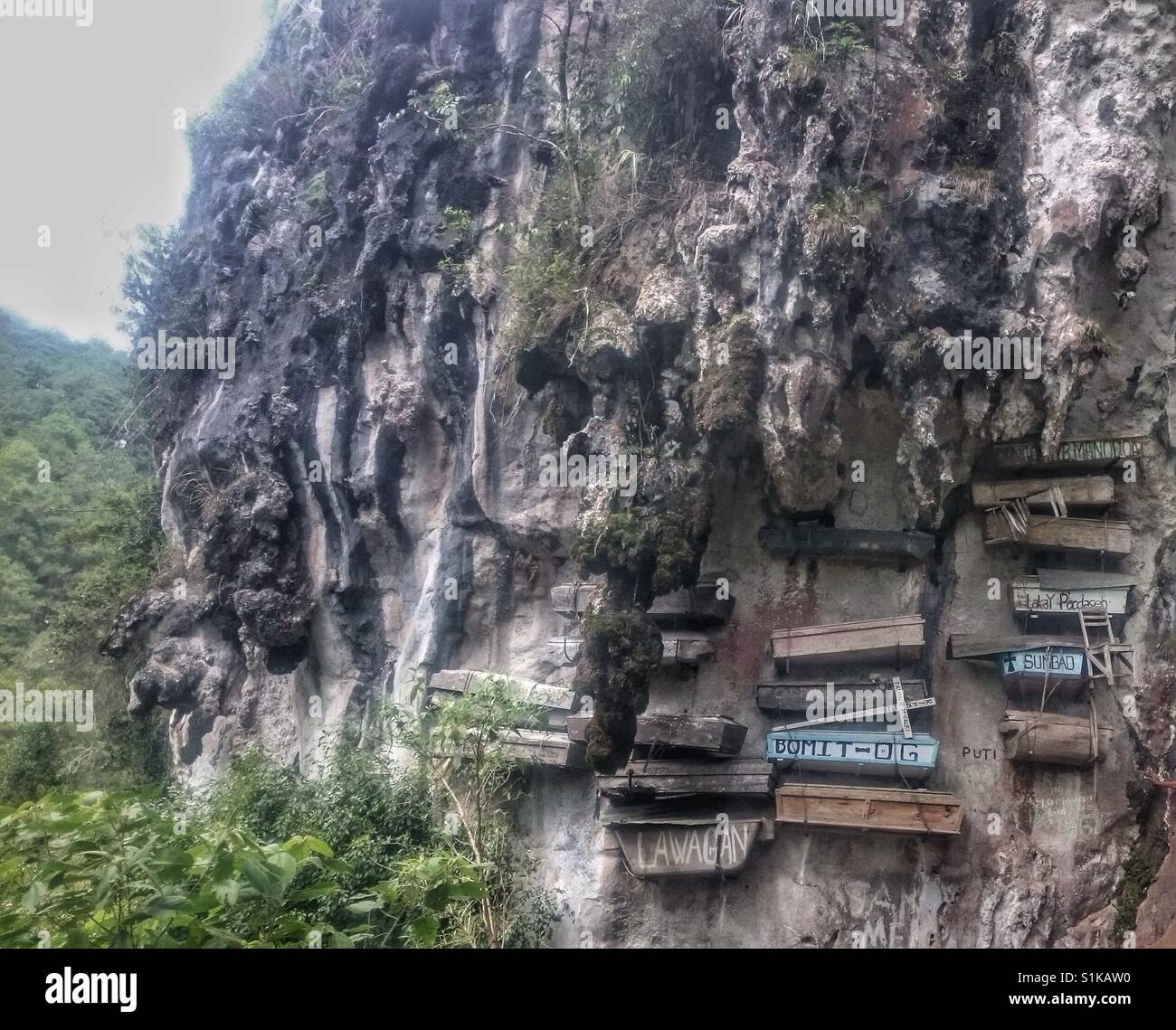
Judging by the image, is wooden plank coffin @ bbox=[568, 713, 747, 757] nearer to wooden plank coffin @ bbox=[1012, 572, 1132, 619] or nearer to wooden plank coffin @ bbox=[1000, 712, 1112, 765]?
wooden plank coffin @ bbox=[1000, 712, 1112, 765]

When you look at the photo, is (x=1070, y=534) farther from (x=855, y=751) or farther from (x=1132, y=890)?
(x=1132, y=890)

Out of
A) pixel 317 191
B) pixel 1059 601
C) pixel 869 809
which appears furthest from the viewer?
pixel 317 191

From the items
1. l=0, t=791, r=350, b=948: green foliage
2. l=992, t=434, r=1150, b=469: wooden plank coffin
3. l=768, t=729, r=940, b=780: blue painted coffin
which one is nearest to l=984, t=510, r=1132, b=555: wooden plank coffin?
l=992, t=434, r=1150, b=469: wooden plank coffin

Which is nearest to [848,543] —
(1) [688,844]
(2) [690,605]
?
(2) [690,605]

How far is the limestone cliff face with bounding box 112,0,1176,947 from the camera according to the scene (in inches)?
275

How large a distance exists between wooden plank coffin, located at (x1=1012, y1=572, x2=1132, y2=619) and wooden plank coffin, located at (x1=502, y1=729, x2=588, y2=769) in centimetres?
382

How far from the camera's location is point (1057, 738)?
683 centimetres

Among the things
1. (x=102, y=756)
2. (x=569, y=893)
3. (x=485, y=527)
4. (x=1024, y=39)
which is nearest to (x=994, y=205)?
(x=1024, y=39)

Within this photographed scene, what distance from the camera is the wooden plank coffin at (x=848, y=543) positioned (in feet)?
24.4

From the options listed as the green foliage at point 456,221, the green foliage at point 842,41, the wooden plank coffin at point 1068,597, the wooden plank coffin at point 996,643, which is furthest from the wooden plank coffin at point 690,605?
the green foliage at point 842,41

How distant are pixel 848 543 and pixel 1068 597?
5.57ft

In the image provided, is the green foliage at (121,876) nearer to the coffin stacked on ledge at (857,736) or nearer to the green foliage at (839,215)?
the coffin stacked on ledge at (857,736)

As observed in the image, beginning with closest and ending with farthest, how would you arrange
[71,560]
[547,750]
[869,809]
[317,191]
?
[869,809] → [547,750] → [317,191] → [71,560]

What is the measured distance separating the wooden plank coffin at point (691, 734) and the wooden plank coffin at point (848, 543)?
5.14 feet
